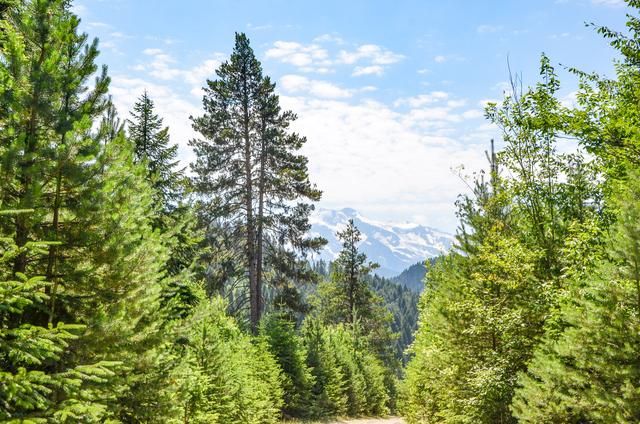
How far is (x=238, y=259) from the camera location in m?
25.2

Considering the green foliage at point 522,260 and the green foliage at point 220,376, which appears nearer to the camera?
the green foliage at point 220,376

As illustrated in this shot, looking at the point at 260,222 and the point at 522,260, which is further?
the point at 260,222

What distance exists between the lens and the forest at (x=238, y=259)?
21.7ft

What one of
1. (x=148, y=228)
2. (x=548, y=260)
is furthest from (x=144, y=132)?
(x=548, y=260)

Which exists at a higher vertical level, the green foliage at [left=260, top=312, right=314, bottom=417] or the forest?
the forest

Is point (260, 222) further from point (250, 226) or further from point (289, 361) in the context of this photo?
point (289, 361)

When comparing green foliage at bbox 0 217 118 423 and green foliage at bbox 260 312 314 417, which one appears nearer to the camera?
green foliage at bbox 0 217 118 423

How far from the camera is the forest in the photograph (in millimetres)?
6625

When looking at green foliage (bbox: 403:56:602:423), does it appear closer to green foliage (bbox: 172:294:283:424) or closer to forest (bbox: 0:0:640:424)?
forest (bbox: 0:0:640:424)

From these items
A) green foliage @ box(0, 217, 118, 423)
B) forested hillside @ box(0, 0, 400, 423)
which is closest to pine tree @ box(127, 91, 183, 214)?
forested hillside @ box(0, 0, 400, 423)

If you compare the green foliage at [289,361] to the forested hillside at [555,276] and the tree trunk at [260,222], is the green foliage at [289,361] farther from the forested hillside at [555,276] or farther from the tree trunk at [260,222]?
the forested hillside at [555,276]

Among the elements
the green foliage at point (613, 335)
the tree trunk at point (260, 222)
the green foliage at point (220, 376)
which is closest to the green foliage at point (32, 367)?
the green foliage at point (220, 376)

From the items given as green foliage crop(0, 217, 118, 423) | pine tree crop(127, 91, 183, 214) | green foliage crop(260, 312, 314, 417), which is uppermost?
pine tree crop(127, 91, 183, 214)

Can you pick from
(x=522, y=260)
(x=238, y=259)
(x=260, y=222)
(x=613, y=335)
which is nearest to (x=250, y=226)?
(x=260, y=222)
